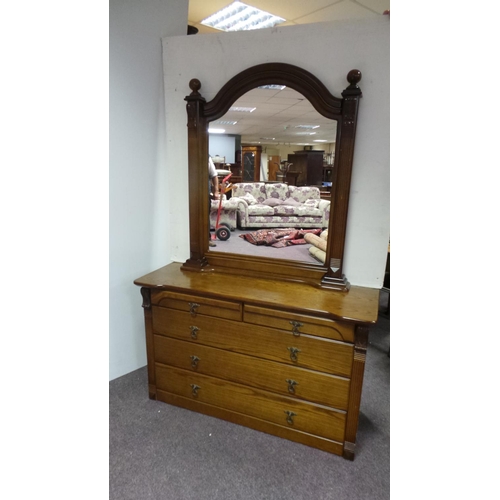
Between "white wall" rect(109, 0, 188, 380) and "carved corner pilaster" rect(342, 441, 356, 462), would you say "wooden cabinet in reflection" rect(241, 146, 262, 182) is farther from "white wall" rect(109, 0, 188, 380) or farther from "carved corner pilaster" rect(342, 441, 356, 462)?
"carved corner pilaster" rect(342, 441, 356, 462)

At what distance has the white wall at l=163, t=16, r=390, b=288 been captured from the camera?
153 cm

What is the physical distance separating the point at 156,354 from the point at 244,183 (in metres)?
1.20

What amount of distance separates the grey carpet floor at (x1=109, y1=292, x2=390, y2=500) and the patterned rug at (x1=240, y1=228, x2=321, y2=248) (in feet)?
3.61

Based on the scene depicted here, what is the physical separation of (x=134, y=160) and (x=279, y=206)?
0.96 meters

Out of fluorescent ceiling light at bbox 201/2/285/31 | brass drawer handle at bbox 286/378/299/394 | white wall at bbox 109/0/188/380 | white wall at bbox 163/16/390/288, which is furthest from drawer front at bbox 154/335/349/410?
fluorescent ceiling light at bbox 201/2/285/31

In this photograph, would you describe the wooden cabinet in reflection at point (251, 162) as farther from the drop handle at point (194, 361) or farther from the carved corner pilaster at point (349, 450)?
the carved corner pilaster at point (349, 450)

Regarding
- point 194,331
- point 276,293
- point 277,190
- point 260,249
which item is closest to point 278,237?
point 260,249

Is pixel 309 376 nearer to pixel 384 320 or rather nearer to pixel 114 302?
pixel 114 302

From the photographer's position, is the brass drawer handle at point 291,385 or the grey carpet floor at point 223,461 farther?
the brass drawer handle at point 291,385

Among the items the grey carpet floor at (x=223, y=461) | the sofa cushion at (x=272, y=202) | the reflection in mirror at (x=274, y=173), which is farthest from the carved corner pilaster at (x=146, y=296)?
the sofa cushion at (x=272, y=202)

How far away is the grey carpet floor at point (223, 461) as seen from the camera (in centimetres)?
142

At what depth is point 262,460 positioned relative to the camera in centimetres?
158

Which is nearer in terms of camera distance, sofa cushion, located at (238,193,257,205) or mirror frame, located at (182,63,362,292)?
mirror frame, located at (182,63,362,292)
